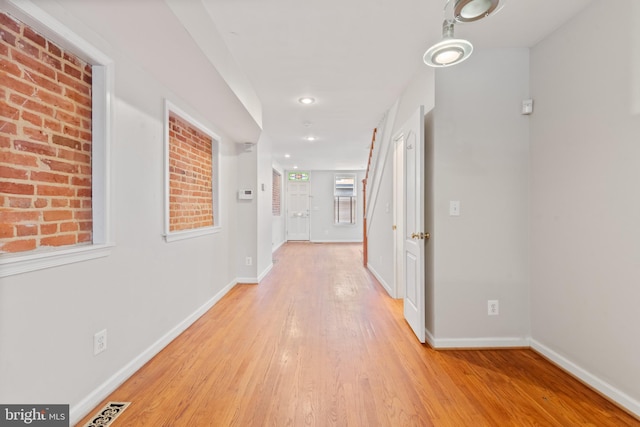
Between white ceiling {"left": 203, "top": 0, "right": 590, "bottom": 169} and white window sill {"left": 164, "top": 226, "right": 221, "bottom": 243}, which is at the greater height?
white ceiling {"left": 203, "top": 0, "right": 590, "bottom": 169}

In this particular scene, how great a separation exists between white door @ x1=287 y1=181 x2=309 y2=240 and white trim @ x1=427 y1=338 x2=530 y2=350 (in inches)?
293

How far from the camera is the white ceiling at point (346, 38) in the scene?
1.83 m

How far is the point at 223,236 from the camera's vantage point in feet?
12.7

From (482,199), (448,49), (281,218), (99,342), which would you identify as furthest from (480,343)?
(281,218)

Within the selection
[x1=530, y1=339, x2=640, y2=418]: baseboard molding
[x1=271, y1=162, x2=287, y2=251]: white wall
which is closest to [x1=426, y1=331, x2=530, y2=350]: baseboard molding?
[x1=530, y1=339, x2=640, y2=418]: baseboard molding

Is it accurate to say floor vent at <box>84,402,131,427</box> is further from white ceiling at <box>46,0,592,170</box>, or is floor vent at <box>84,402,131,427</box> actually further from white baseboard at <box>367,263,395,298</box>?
white baseboard at <box>367,263,395,298</box>

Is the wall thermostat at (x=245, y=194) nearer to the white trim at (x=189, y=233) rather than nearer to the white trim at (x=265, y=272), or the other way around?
the white trim at (x=189, y=233)

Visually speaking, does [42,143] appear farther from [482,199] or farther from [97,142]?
[482,199]

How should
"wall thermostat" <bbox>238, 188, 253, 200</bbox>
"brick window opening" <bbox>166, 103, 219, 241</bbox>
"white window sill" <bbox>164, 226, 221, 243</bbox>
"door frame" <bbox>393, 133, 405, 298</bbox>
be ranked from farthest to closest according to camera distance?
"wall thermostat" <bbox>238, 188, 253, 200</bbox> < "door frame" <bbox>393, 133, 405, 298</bbox> < "brick window opening" <bbox>166, 103, 219, 241</bbox> < "white window sill" <bbox>164, 226, 221, 243</bbox>

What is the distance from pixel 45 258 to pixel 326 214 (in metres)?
8.42

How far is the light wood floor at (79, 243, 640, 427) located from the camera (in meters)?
1.53

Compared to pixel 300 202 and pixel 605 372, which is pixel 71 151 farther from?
pixel 300 202

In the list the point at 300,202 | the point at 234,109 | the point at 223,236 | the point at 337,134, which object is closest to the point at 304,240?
the point at 300,202

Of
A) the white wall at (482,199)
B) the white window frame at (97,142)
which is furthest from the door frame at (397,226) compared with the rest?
the white window frame at (97,142)
